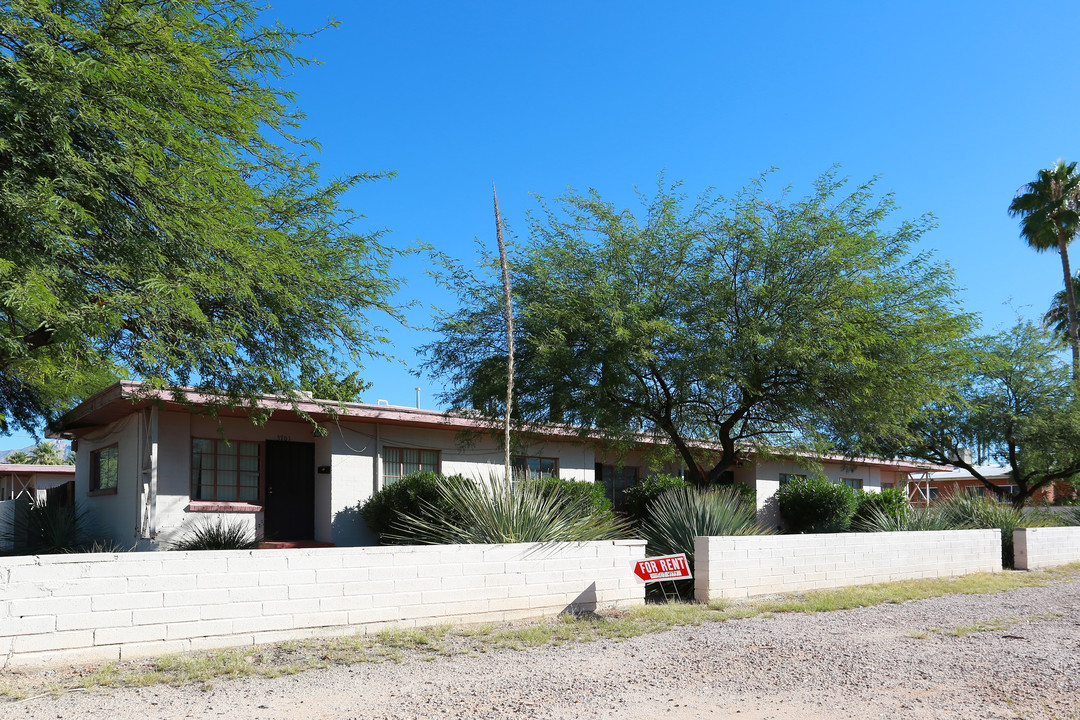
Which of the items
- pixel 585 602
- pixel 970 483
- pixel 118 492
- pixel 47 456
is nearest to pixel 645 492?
pixel 585 602

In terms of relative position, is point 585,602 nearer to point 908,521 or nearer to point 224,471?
point 224,471

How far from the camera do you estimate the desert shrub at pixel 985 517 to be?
59.9ft

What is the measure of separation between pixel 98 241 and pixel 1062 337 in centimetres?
2969

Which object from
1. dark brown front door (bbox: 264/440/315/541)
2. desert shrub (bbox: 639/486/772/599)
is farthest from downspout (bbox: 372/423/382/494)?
desert shrub (bbox: 639/486/772/599)

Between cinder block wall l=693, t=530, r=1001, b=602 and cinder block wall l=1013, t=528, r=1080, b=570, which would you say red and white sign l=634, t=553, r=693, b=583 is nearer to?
cinder block wall l=693, t=530, r=1001, b=602

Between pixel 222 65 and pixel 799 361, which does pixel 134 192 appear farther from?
pixel 799 361

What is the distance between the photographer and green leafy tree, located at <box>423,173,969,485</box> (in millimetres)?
13617

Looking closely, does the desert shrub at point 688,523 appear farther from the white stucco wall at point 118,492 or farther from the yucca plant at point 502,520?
the white stucco wall at point 118,492

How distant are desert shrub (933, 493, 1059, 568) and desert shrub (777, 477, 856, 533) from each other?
12.2 feet

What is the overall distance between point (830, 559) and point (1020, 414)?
16.0 m

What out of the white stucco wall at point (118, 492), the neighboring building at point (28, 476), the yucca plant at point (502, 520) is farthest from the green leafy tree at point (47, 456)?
the yucca plant at point (502, 520)

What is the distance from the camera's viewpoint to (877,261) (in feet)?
46.0

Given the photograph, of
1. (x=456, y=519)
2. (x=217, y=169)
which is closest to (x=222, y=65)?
→ (x=217, y=169)

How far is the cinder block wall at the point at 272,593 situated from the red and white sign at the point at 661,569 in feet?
1.10
